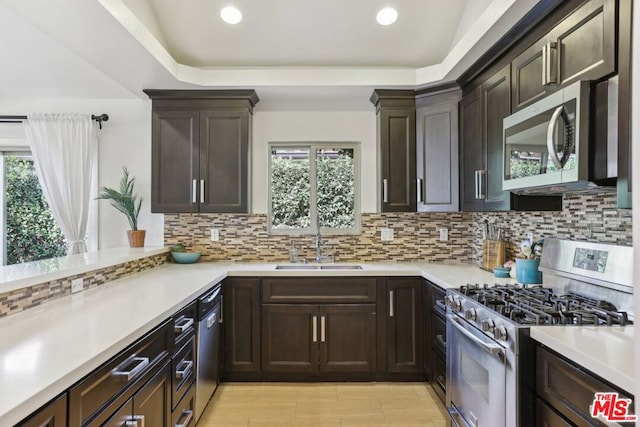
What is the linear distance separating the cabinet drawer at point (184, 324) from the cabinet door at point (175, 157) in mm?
1284

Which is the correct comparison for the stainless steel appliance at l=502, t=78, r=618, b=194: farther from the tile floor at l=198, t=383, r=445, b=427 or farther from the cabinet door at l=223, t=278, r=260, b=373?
the cabinet door at l=223, t=278, r=260, b=373

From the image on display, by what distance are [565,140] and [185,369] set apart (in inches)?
82.5

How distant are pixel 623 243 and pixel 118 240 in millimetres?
3714

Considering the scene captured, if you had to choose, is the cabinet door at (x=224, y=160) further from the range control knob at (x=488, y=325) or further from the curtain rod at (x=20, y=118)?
the range control knob at (x=488, y=325)

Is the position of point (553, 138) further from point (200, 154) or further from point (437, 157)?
point (200, 154)

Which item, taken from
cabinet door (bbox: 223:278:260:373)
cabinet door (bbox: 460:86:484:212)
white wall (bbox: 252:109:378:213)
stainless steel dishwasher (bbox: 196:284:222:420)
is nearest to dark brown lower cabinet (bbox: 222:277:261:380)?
cabinet door (bbox: 223:278:260:373)

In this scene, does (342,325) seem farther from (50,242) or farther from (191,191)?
(50,242)

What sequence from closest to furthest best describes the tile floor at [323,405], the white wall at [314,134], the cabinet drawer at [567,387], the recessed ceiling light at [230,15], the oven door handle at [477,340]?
the cabinet drawer at [567,387] < the oven door handle at [477,340] < the tile floor at [323,405] < the recessed ceiling light at [230,15] < the white wall at [314,134]

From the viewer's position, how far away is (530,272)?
2.39 meters

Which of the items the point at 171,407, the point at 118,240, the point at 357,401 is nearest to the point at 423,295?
the point at 357,401

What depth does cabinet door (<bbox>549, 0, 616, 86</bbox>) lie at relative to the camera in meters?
1.55

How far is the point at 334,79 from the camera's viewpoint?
316 cm

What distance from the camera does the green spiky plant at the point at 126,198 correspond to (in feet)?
11.3

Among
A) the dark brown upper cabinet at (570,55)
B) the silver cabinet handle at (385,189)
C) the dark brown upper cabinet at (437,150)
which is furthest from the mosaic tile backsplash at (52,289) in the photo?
the dark brown upper cabinet at (570,55)
